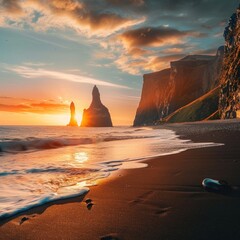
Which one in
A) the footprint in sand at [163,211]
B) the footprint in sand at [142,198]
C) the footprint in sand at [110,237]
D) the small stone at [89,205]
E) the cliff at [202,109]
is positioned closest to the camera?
the footprint in sand at [110,237]

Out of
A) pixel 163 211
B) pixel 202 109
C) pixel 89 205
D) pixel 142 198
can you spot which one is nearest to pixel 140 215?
pixel 163 211

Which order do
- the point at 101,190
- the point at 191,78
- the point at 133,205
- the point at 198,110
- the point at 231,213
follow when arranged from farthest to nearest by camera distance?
the point at 191,78
the point at 198,110
the point at 101,190
the point at 133,205
the point at 231,213

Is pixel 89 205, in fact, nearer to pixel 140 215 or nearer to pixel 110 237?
A: pixel 140 215

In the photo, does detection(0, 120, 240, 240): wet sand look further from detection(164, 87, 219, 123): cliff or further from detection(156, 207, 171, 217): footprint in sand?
detection(164, 87, 219, 123): cliff

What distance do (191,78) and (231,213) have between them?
670 ft

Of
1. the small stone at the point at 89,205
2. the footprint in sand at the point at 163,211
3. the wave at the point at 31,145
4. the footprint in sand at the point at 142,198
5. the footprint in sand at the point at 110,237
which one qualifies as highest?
the footprint in sand at the point at 163,211

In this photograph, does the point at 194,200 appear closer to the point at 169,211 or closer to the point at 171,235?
the point at 169,211

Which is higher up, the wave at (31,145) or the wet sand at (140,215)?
the wet sand at (140,215)

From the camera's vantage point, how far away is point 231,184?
5.42 metres

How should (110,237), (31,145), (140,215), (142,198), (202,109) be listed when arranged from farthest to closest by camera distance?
1. (202,109)
2. (31,145)
3. (142,198)
4. (140,215)
5. (110,237)

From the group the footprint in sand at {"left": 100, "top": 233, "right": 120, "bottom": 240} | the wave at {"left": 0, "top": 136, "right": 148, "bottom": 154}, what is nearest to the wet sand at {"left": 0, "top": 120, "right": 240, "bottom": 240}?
the footprint in sand at {"left": 100, "top": 233, "right": 120, "bottom": 240}

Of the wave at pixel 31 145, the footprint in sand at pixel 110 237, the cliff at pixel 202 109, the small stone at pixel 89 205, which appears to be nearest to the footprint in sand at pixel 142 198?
the small stone at pixel 89 205

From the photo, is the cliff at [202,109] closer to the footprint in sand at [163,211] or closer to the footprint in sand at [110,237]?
the footprint in sand at [163,211]

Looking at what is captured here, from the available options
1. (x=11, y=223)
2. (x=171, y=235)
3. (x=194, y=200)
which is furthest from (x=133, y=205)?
(x=11, y=223)
